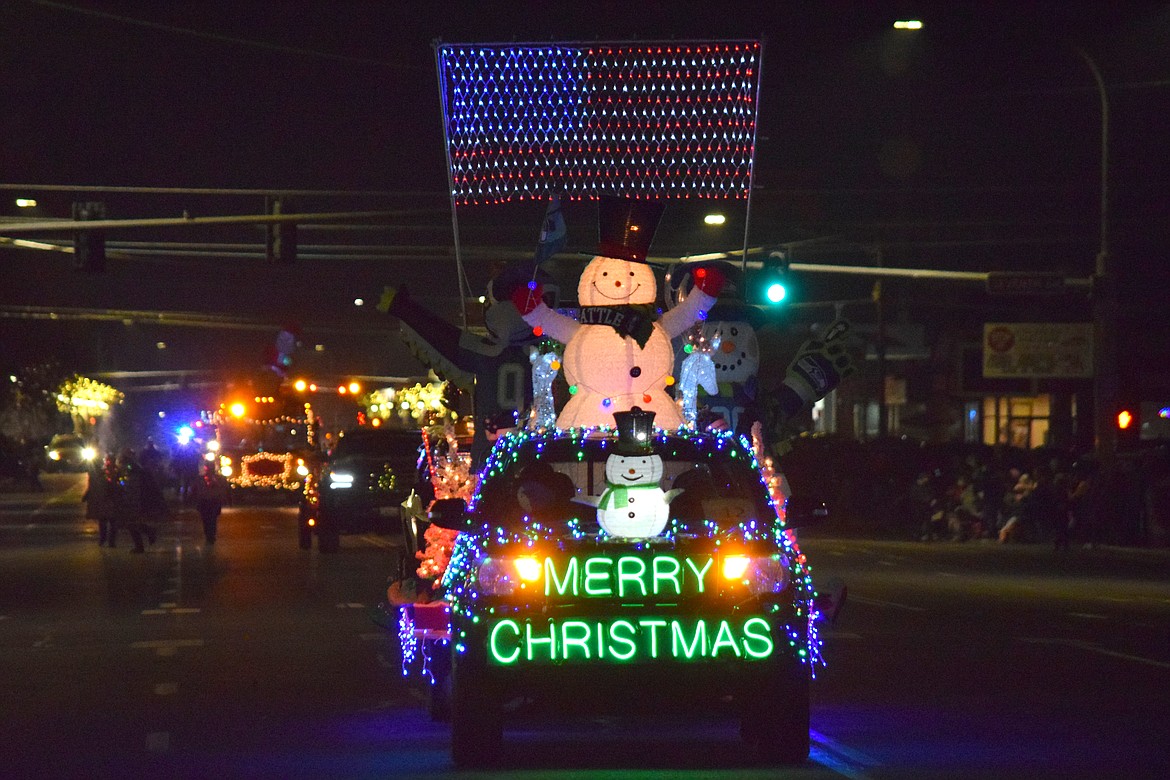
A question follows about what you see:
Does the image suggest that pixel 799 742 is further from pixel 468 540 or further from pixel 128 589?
pixel 128 589

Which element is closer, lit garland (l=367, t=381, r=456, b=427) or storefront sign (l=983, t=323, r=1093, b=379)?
lit garland (l=367, t=381, r=456, b=427)

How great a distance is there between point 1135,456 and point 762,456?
26762 millimetres

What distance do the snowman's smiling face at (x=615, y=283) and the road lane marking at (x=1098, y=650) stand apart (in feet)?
17.6

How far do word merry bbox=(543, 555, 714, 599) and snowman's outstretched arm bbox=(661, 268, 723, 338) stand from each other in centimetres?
284

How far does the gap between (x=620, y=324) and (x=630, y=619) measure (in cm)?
276

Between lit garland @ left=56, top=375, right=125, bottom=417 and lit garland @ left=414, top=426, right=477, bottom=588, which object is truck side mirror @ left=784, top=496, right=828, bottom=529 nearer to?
lit garland @ left=414, top=426, right=477, bottom=588

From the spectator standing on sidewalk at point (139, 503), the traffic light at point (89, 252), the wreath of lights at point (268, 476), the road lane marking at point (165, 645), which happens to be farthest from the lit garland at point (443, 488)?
the wreath of lights at point (268, 476)

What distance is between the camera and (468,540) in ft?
32.7

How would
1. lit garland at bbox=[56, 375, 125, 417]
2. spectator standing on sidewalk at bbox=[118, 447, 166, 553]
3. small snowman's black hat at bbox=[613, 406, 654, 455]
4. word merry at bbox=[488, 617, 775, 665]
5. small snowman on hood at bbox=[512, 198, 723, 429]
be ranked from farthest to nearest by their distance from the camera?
lit garland at bbox=[56, 375, 125, 417]
spectator standing on sidewalk at bbox=[118, 447, 166, 553]
small snowman on hood at bbox=[512, 198, 723, 429]
small snowman's black hat at bbox=[613, 406, 654, 455]
word merry at bbox=[488, 617, 775, 665]

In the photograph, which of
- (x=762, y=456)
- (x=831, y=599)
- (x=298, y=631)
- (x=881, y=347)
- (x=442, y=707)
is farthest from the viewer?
(x=881, y=347)

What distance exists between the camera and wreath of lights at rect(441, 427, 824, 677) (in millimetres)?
9461

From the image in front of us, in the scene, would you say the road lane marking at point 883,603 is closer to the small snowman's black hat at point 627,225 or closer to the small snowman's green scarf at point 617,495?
the small snowman's black hat at point 627,225

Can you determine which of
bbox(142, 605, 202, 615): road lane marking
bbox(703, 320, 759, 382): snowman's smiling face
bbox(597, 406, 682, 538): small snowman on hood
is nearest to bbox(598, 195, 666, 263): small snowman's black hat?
bbox(703, 320, 759, 382): snowman's smiling face

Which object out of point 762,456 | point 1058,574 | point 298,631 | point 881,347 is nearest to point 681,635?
point 762,456
